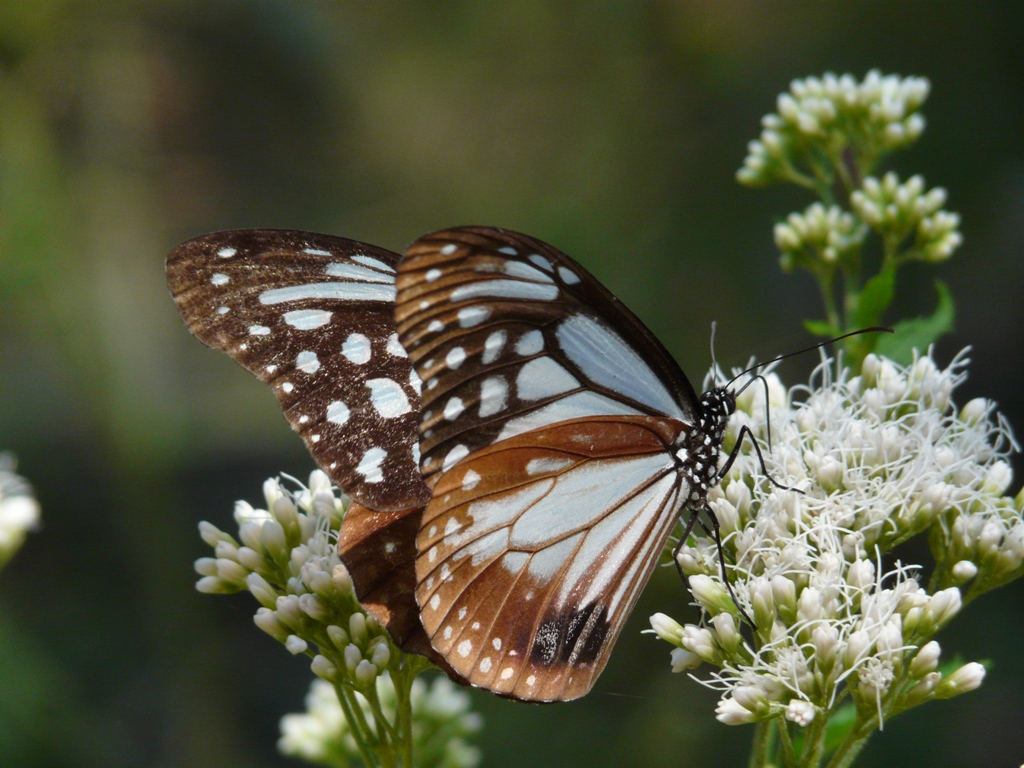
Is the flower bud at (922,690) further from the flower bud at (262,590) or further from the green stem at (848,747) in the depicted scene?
the flower bud at (262,590)

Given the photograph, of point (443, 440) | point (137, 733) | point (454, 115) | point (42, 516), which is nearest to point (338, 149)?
point (454, 115)

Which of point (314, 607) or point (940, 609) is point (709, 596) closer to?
point (940, 609)

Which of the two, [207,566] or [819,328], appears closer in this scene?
[207,566]

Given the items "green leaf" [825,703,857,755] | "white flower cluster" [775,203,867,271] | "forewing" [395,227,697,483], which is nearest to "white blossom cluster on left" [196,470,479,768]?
"forewing" [395,227,697,483]

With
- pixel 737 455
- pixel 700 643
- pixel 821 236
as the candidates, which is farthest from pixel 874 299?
pixel 700 643

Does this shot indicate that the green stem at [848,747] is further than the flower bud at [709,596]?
No

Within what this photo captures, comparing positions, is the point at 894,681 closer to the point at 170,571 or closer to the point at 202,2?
the point at 170,571

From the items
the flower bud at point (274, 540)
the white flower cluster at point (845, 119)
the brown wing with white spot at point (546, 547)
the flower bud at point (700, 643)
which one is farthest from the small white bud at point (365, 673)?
the white flower cluster at point (845, 119)

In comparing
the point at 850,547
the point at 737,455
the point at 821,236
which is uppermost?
the point at 821,236
